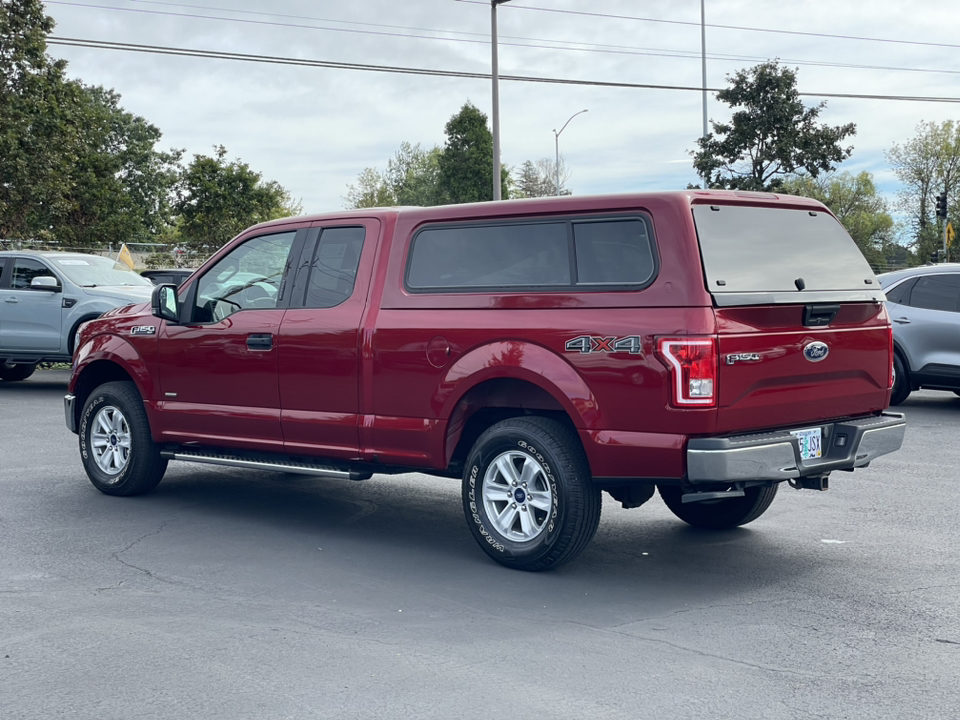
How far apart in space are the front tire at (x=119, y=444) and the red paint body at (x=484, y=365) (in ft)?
0.78

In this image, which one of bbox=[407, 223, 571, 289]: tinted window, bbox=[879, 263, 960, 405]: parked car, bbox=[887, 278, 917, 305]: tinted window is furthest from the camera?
bbox=[887, 278, 917, 305]: tinted window

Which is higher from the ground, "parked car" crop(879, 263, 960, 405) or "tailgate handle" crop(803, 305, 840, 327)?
"tailgate handle" crop(803, 305, 840, 327)

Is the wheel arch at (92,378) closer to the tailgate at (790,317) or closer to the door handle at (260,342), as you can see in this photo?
the door handle at (260,342)

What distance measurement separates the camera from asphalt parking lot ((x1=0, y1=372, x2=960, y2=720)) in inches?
172

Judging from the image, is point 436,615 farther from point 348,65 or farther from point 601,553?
point 348,65

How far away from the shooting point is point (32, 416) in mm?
13484

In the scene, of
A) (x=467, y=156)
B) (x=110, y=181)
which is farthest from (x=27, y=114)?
(x=467, y=156)

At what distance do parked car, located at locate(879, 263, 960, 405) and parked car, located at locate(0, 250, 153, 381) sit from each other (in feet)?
33.2

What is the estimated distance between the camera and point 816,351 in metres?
6.11

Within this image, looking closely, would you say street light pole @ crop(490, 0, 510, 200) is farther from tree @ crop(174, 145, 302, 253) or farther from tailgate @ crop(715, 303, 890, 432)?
tailgate @ crop(715, 303, 890, 432)

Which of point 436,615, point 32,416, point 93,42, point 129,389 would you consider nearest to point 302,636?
point 436,615

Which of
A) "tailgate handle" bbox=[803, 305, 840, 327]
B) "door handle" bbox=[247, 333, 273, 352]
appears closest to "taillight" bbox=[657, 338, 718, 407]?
"tailgate handle" bbox=[803, 305, 840, 327]

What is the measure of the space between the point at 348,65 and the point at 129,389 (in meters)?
23.6

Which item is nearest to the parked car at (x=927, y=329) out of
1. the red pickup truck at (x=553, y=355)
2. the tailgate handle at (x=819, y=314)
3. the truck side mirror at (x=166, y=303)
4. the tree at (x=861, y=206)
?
the red pickup truck at (x=553, y=355)
